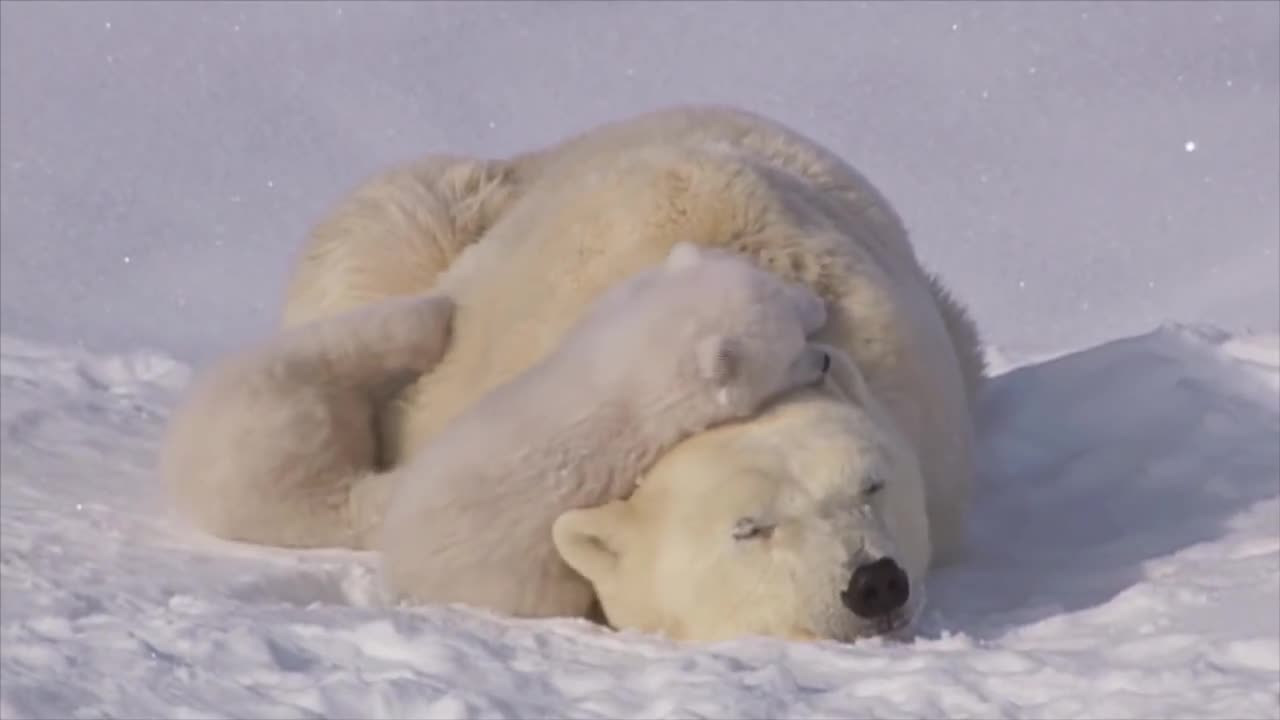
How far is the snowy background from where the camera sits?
3.87 m

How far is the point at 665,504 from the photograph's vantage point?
4352 mm

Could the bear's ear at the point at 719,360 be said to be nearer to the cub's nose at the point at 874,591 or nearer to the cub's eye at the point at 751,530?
the cub's eye at the point at 751,530

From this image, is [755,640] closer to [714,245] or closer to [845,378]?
[845,378]

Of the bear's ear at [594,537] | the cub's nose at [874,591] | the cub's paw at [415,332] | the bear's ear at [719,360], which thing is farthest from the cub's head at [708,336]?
the cub's paw at [415,332]

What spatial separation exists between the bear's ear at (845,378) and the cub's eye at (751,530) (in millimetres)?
449

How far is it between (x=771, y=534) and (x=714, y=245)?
92 cm

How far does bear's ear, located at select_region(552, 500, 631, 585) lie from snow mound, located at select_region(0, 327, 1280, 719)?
127 mm

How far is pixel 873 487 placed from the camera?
4277 mm

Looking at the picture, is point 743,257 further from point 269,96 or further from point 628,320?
point 269,96

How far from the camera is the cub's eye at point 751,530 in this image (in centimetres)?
418

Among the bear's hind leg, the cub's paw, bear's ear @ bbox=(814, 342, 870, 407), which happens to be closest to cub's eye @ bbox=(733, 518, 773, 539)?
bear's ear @ bbox=(814, 342, 870, 407)

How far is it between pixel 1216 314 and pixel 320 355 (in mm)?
4429

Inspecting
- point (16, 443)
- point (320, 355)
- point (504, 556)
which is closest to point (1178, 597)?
point (504, 556)

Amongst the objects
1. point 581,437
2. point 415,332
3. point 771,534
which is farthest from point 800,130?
point 771,534
